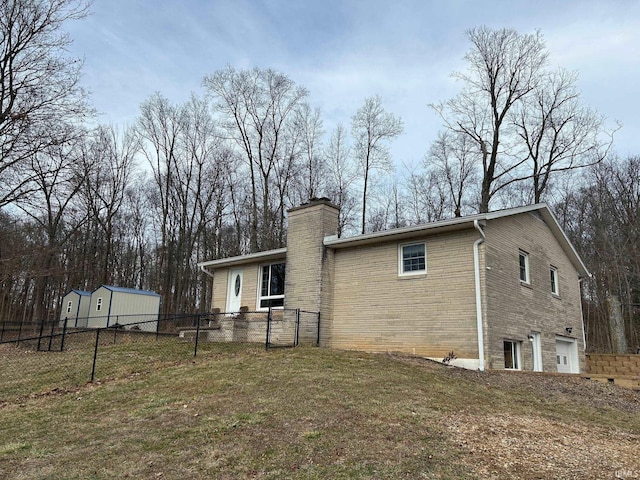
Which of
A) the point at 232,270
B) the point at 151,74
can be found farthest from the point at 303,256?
the point at 151,74

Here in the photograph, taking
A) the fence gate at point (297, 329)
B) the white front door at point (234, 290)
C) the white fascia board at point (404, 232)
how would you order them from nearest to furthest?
1. the white fascia board at point (404, 232)
2. the fence gate at point (297, 329)
3. the white front door at point (234, 290)

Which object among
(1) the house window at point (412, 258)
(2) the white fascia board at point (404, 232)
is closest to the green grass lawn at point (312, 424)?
(1) the house window at point (412, 258)

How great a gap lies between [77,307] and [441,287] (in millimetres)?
20520

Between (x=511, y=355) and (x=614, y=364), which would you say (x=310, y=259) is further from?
(x=614, y=364)

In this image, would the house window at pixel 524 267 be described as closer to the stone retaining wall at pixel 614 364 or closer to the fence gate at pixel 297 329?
the stone retaining wall at pixel 614 364

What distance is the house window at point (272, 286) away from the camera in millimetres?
15734

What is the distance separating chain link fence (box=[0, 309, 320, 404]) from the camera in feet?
32.2

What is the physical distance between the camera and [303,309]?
45.8 ft

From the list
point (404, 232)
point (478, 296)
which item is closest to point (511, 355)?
point (478, 296)

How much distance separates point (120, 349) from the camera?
46.4ft

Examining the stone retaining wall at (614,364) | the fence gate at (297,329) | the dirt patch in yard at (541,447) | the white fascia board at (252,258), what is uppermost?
the white fascia board at (252,258)

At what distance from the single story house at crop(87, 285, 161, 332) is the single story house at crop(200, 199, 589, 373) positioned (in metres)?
9.06

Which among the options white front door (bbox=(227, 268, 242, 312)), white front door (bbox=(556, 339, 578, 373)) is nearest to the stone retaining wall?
white front door (bbox=(556, 339, 578, 373))

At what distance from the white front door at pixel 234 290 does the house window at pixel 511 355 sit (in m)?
9.15
